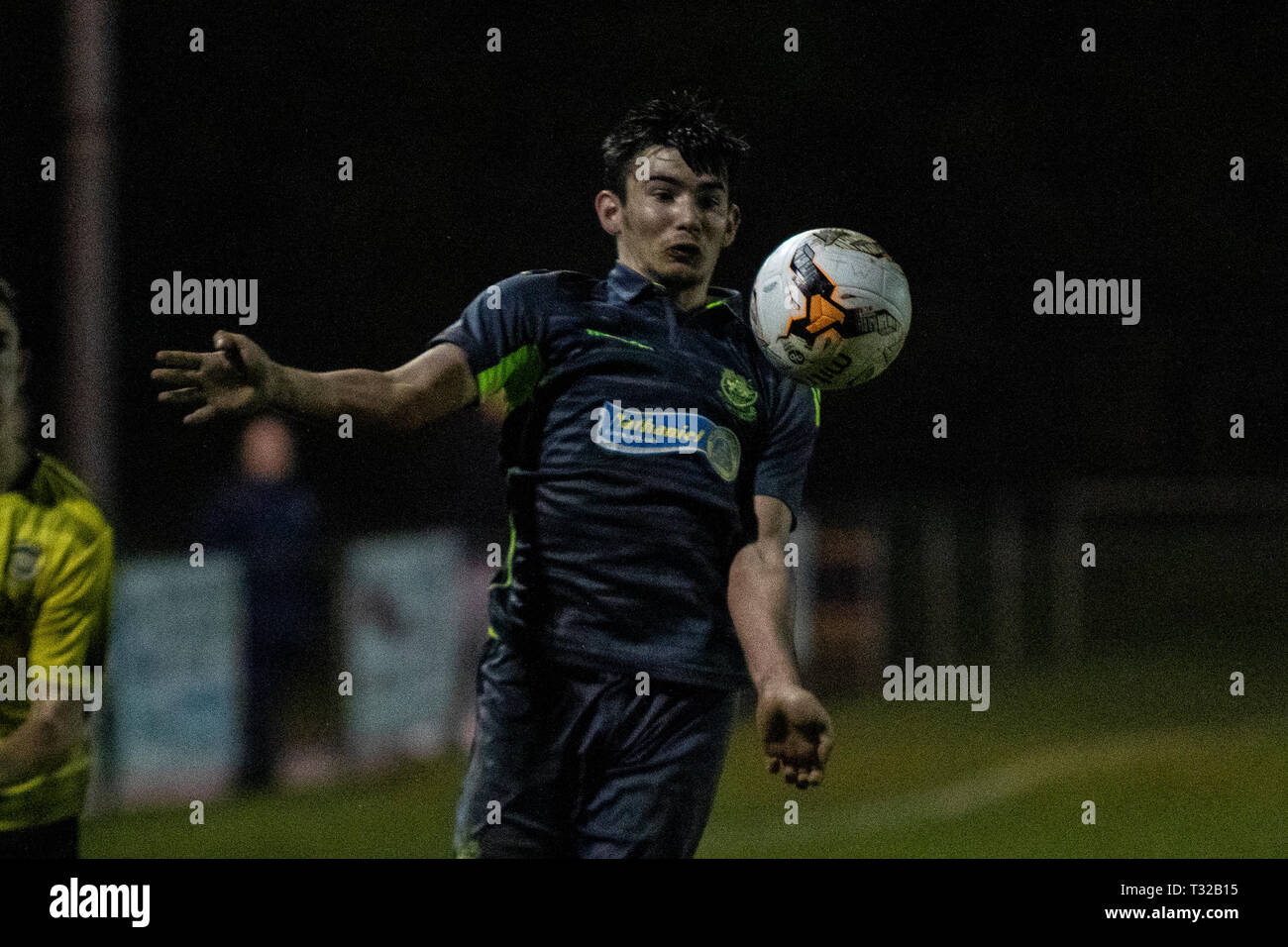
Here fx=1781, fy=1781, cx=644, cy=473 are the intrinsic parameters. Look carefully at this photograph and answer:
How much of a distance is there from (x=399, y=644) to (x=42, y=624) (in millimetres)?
4378

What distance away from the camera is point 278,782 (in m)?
7.92

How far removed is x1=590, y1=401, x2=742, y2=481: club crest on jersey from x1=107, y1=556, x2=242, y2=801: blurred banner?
387 centimetres

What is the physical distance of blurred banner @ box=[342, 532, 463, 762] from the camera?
27.0ft

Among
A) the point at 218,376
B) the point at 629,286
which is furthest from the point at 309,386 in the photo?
the point at 629,286

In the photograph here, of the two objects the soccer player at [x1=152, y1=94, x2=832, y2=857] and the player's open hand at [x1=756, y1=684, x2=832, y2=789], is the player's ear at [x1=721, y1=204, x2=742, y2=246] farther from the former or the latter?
the player's open hand at [x1=756, y1=684, x2=832, y2=789]

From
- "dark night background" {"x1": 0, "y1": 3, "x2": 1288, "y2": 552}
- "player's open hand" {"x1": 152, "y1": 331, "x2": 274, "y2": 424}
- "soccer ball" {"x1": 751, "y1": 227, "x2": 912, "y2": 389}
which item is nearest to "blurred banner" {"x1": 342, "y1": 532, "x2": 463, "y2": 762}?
"dark night background" {"x1": 0, "y1": 3, "x2": 1288, "y2": 552}

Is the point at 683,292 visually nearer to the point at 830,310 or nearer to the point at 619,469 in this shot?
the point at 830,310

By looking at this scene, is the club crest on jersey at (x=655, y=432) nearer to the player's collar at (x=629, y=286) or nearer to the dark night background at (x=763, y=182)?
the player's collar at (x=629, y=286)

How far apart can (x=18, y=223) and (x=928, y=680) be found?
7.46 metres

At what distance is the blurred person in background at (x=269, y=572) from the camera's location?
7.84 m

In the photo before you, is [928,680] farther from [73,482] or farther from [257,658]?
[73,482]

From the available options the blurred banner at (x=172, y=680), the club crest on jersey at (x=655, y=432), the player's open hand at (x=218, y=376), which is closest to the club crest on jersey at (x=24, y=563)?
the player's open hand at (x=218, y=376)

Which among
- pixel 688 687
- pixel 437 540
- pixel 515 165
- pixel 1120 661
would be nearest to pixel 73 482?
pixel 688 687

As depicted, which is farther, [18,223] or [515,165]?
[18,223]
